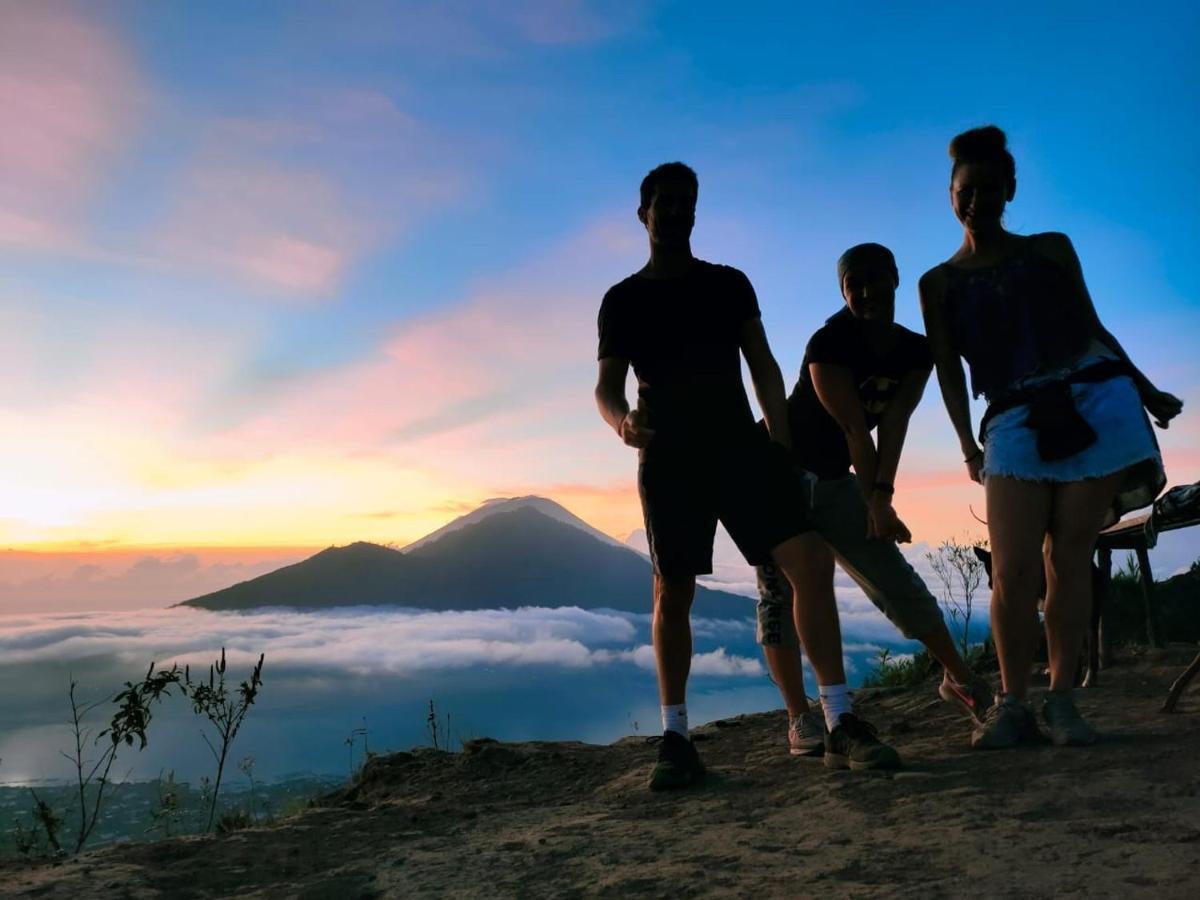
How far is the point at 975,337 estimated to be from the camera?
3314mm

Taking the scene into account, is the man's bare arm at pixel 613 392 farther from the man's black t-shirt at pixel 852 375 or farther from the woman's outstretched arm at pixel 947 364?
the woman's outstretched arm at pixel 947 364

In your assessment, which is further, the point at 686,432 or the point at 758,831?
the point at 686,432

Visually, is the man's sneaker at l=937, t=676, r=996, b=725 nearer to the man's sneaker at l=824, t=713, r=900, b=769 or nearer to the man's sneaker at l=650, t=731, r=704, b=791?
the man's sneaker at l=824, t=713, r=900, b=769

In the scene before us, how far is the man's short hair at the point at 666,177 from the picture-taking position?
3.46 m

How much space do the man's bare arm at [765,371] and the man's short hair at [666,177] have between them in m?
0.59

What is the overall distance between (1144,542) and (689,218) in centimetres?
331

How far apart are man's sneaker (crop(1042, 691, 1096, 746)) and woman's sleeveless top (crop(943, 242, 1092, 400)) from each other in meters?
1.09

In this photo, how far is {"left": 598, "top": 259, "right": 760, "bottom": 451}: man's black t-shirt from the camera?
334cm

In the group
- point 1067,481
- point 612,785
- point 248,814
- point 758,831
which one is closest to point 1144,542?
point 1067,481

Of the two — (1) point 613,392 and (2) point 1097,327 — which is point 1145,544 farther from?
(1) point 613,392

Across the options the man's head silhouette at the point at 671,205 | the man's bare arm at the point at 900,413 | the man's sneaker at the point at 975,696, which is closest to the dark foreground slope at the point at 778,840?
the man's sneaker at the point at 975,696

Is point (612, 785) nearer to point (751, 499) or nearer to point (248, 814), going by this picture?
point (751, 499)

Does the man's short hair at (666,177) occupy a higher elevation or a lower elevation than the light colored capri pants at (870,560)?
higher

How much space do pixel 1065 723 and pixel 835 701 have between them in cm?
75
